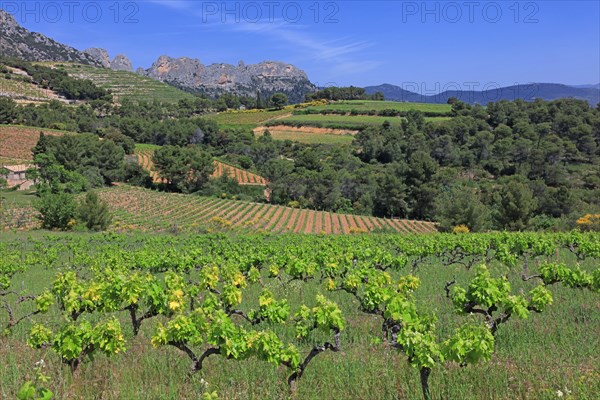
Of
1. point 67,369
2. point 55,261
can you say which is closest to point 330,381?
point 67,369

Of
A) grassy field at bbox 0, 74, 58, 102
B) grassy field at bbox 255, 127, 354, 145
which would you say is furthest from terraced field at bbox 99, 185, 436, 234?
grassy field at bbox 0, 74, 58, 102

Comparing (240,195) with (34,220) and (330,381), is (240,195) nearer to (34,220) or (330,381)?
(34,220)

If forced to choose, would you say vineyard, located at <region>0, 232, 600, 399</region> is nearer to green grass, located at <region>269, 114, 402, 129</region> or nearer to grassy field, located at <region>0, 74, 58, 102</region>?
green grass, located at <region>269, 114, 402, 129</region>

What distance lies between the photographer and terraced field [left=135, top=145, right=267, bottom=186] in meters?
83.6

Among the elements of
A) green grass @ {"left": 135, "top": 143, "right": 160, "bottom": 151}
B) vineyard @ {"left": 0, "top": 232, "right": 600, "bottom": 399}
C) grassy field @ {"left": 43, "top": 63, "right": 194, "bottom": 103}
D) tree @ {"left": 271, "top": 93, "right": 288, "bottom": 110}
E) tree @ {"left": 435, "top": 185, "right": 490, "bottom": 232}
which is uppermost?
grassy field @ {"left": 43, "top": 63, "right": 194, "bottom": 103}

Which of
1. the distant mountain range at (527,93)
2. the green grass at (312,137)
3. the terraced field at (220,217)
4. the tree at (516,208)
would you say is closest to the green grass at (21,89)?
the green grass at (312,137)

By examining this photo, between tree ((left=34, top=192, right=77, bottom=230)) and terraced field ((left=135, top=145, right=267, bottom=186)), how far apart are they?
34370mm

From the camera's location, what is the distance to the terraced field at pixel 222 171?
83581mm

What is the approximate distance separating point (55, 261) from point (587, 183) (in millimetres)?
78440

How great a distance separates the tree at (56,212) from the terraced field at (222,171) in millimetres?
34370

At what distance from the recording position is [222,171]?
296 ft

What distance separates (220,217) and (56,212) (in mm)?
17670

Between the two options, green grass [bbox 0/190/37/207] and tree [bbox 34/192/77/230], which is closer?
tree [bbox 34/192/77/230]

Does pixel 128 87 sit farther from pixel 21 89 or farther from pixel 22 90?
pixel 22 90
